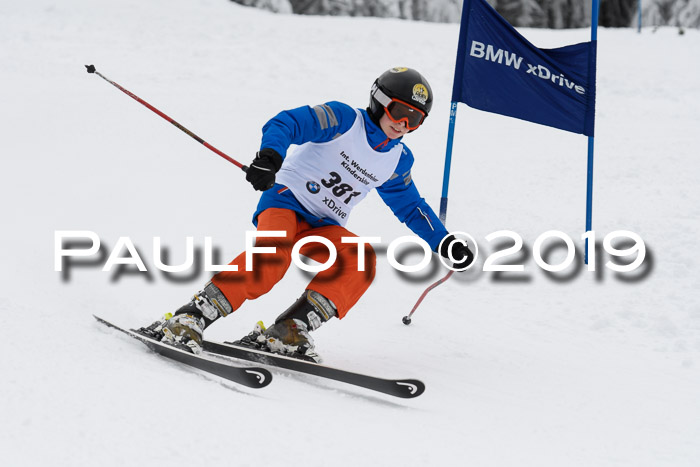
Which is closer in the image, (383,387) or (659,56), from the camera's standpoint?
(383,387)

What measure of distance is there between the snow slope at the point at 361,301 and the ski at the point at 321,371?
69 mm

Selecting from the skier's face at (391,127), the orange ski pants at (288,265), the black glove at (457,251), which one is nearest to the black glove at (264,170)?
the orange ski pants at (288,265)

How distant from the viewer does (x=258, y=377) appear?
8.85 ft

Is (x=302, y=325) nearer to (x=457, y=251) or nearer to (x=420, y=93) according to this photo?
(x=457, y=251)

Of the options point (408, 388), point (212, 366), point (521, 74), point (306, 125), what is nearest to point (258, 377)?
point (212, 366)

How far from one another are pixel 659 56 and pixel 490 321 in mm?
11629

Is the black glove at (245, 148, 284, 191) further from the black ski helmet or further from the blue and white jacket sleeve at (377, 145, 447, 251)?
the blue and white jacket sleeve at (377, 145, 447, 251)

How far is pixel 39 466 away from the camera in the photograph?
1742 mm

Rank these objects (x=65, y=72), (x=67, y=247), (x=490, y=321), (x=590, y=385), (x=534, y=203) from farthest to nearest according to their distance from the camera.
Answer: (x=65, y=72) → (x=534, y=203) → (x=67, y=247) → (x=490, y=321) → (x=590, y=385)

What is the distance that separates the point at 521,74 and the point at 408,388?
339 cm

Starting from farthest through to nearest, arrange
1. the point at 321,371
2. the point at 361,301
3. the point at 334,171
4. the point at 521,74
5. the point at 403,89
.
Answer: the point at 521,74, the point at 361,301, the point at 334,171, the point at 403,89, the point at 321,371

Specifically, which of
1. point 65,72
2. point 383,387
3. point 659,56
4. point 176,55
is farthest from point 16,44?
point 659,56

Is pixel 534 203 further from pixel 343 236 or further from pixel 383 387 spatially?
pixel 383 387

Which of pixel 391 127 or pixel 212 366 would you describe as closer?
pixel 212 366
